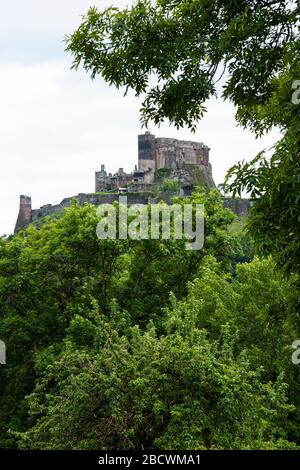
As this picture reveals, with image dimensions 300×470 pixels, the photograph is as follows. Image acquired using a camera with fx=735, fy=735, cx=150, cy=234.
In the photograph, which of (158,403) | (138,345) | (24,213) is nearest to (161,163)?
(24,213)

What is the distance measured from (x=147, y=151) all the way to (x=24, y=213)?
1072 inches

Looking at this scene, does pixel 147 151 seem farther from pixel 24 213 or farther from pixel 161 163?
pixel 24 213

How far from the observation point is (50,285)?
2628cm

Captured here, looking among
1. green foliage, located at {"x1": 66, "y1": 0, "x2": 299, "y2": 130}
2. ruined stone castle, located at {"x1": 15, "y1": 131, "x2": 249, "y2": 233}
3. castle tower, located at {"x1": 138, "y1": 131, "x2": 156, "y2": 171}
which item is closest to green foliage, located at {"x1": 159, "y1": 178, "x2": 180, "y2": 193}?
ruined stone castle, located at {"x1": 15, "y1": 131, "x2": 249, "y2": 233}

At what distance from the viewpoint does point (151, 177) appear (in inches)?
4968

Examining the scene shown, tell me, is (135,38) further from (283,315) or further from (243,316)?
(243,316)

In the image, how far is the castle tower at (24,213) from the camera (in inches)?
4710

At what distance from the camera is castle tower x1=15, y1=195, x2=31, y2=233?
392 feet

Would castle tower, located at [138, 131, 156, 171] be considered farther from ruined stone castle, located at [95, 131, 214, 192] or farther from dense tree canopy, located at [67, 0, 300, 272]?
dense tree canopy, located at [67, 0, 300, 272]

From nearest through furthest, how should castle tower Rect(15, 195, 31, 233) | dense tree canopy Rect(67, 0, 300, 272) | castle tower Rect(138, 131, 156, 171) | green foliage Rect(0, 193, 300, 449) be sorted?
dense tree canopy Rect(67, 0, 300, 272)
green foliage Rect(0, 193, 300, 449)
castle tower Rect(15, 195, 31, 233)
castle tower Rect(138, 131, 156, 171)

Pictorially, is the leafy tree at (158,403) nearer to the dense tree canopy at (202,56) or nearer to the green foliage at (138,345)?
the green foliage at (138,345)

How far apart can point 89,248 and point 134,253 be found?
6.08 feet
